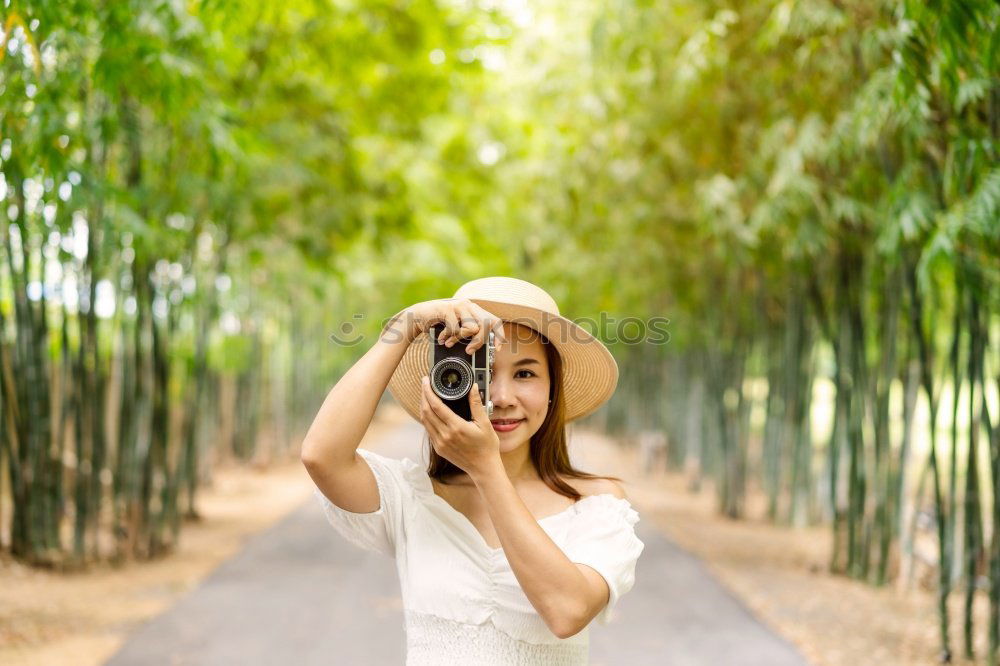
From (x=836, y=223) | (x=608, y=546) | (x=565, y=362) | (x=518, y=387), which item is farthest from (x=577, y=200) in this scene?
(x=608, y=546)

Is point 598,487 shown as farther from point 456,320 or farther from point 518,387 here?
point 456,320

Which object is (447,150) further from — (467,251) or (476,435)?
(476,435)

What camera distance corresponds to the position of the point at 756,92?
9.14 m

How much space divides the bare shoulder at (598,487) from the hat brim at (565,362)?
19 cm

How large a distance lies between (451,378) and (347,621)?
17.5ft

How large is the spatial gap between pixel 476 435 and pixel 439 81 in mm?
9819

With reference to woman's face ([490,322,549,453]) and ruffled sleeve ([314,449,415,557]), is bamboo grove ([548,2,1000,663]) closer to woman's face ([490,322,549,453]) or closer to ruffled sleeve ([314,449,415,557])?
woman's face ([490,322,549,453])

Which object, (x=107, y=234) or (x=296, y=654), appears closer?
(x=296, y=654)

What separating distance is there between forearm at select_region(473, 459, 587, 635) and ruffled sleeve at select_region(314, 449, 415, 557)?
347mm

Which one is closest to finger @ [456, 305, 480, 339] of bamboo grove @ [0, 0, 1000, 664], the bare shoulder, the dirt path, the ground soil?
the bare shoulder

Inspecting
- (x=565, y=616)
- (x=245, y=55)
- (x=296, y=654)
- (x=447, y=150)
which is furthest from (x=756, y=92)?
(x=565, y=616)

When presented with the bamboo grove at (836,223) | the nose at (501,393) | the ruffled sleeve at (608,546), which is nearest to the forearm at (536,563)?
the ruffled sleeve at (608,546)

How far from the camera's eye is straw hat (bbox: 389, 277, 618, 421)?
6.29ft

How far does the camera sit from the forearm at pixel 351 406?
178 cm
